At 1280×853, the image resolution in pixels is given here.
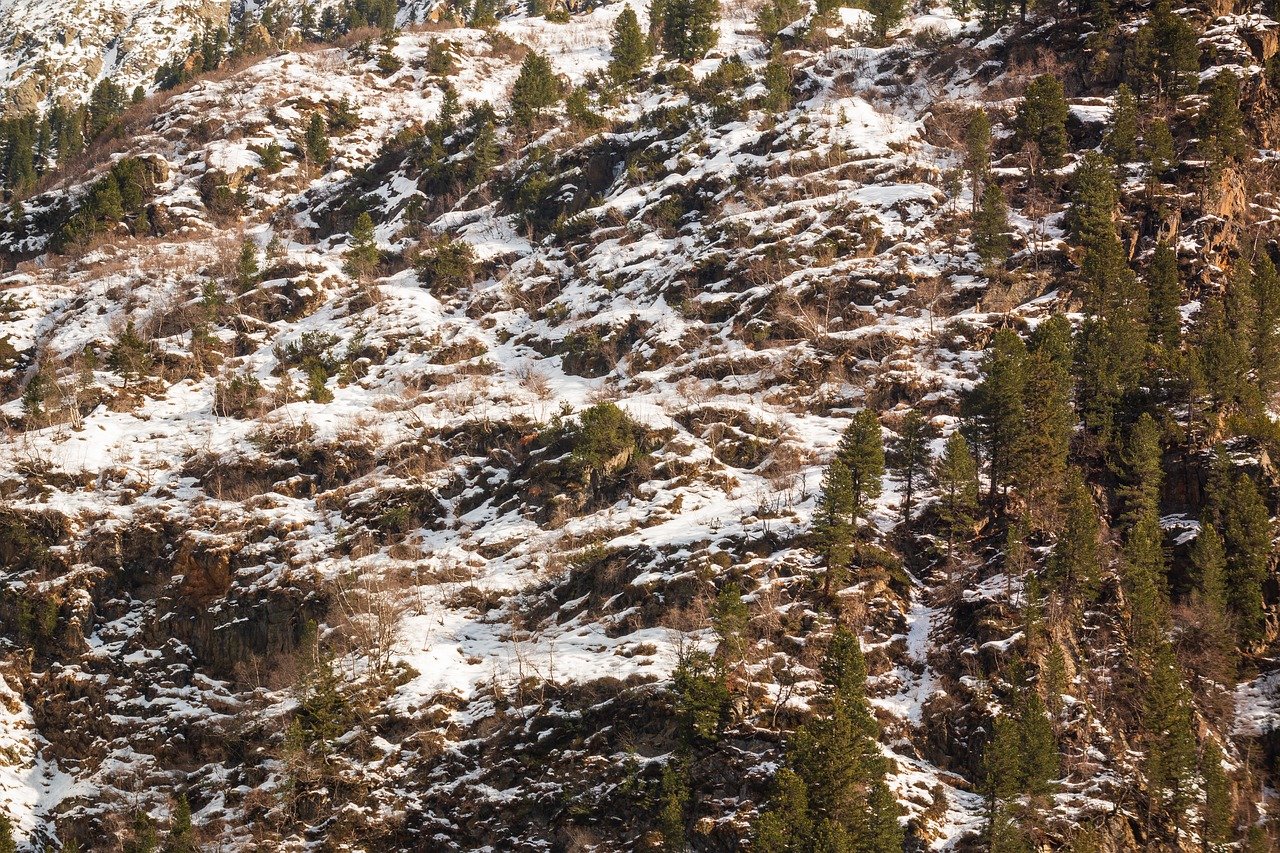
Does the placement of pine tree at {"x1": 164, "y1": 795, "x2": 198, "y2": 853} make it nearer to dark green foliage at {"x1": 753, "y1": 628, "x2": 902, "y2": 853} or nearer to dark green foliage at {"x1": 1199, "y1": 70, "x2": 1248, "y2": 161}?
dark green foliage at {"x1": 753, "y1": 628, "x2": 902, "y2": 853}

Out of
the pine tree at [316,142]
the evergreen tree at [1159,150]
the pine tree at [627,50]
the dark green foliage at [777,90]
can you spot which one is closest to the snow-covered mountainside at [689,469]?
the evergreen tree at [1159,150]

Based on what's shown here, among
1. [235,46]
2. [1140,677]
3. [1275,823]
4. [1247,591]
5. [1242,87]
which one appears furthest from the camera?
[235,46]

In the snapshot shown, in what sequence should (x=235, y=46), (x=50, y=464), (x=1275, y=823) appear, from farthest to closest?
(x=235, y=46)
(x=50, y=464)
(x=1275, y=823)

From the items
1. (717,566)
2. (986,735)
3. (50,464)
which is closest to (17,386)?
(50,464)

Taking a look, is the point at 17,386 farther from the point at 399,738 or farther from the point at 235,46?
the point at 235,46

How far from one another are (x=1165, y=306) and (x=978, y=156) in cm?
1676

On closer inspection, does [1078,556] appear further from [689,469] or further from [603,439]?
[603,439]

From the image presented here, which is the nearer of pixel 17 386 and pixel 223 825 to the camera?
pixel 223 825

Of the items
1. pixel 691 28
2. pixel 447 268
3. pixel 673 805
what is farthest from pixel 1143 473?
pixel 691 28

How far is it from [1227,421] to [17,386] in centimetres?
7304

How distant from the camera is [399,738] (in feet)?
149

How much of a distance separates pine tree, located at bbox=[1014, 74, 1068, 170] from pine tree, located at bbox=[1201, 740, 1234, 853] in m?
42.9

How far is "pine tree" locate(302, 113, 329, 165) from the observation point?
9338 cm

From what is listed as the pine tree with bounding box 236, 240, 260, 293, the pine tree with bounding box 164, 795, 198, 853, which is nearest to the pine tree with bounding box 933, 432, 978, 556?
the pine tree with bounding box 164, 795, 198, 853
